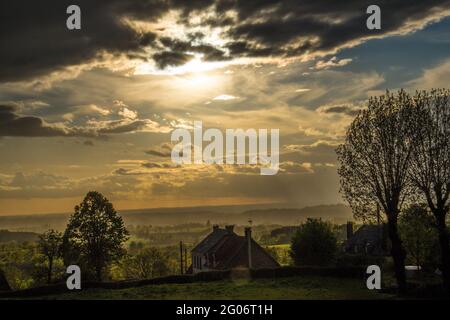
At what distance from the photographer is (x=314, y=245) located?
60594mm

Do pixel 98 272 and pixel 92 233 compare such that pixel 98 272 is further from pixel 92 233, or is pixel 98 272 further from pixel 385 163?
pixel 385 163

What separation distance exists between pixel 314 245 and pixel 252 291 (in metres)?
21.7

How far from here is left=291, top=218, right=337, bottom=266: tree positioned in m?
60.4

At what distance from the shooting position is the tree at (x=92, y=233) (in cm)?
5650

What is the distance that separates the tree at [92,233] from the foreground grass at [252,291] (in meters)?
12.6

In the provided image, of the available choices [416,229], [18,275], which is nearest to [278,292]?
[416,229]

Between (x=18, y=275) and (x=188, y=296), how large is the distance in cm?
8010

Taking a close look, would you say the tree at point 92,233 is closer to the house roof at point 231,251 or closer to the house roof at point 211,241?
the house roof at point 231,251

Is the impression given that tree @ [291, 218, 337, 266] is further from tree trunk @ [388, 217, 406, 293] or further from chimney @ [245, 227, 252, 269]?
tree trunk @ [388, 217, 406, 293]

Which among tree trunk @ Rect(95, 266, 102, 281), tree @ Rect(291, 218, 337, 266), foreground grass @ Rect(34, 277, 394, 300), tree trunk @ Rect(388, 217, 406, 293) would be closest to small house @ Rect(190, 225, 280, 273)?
tree @ Rect(291, 218, 337, 266)

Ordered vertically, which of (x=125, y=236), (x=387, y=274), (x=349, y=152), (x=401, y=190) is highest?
(x=349, y=152)

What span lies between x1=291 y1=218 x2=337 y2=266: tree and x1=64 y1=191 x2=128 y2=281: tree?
69.2 ft
